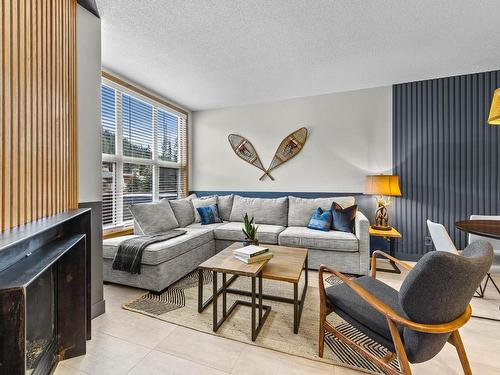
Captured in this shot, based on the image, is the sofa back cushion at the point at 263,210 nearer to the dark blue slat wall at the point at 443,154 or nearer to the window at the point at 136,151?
the window at the point at 136,151

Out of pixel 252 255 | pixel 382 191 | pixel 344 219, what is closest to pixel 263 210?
pixel 344 219

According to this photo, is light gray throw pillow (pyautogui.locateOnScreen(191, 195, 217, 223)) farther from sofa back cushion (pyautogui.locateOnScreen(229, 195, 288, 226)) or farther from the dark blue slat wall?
the dark blue slat wall

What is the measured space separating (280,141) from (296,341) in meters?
3.16

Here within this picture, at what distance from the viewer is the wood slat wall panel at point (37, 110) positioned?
3.51 feet

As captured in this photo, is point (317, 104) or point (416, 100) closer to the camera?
point (416, 100)

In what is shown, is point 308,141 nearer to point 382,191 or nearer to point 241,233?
point 382,191

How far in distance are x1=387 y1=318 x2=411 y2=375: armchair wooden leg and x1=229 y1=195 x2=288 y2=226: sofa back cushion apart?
8.52 ft

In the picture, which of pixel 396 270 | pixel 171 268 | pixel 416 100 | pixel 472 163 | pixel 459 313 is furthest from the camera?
pixel 416 100

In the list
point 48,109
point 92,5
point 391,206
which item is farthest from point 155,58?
point 391,206

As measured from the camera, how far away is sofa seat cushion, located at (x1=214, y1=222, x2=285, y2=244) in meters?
3.17

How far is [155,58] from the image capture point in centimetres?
273

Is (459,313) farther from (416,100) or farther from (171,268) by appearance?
(416,100)

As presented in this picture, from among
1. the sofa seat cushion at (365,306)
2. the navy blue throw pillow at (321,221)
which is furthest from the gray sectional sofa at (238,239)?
the sofa seat cushion at (365,306)

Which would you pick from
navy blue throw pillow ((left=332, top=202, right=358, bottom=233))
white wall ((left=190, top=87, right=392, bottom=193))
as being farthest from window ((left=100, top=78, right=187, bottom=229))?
navy blue throw pillow ((left=332, top=202, right=358, bottom=233))
